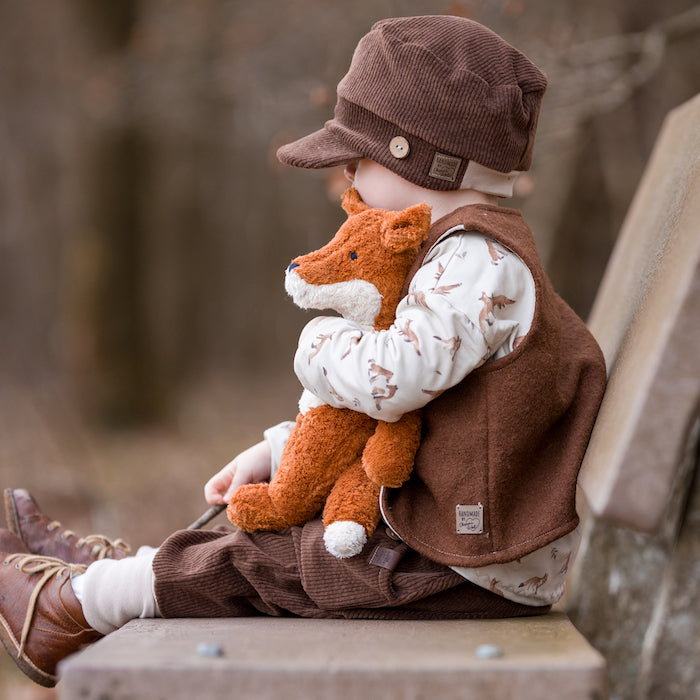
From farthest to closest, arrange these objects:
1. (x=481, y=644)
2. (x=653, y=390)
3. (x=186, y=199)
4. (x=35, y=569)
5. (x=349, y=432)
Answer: (x=186, y=199) → (x=35, y=569) → (x=349, y=432) → (x=481, y=644) → (x=653, y=390)

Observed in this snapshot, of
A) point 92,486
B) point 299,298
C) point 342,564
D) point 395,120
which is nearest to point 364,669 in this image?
point 342,564

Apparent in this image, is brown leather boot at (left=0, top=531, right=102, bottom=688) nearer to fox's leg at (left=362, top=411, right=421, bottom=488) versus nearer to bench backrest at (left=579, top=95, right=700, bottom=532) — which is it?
fox's leg at (left=362, top=411, right=421, bottom=488)

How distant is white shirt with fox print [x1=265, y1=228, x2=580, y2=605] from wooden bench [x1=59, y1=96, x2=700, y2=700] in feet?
0.61

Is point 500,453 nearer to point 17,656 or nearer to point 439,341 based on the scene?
point 439,341

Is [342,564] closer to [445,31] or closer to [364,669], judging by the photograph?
[364,669]

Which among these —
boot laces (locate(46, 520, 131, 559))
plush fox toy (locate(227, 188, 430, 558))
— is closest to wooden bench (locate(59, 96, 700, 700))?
plush fox toy (locate(227, 188, 430, 558))

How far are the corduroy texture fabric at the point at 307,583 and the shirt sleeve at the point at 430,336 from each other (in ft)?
0.98

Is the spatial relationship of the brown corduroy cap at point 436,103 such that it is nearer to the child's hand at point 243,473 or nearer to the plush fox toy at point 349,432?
the plush fox toy at point 349,432

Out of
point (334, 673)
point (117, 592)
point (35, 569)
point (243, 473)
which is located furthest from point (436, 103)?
point (35, 569)

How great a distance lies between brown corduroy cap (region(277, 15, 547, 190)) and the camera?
1776 mm

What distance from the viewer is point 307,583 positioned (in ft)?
5.92

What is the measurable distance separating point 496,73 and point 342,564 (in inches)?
37.6

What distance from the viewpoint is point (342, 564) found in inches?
70.6

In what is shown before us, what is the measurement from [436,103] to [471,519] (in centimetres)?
76
